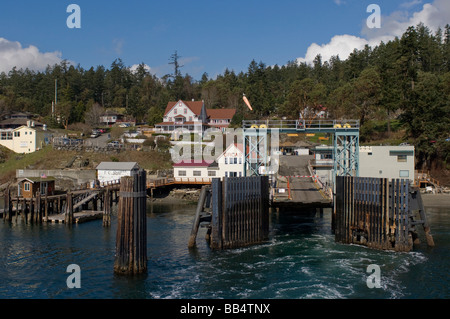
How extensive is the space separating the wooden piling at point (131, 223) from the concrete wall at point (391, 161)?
47.7 meters

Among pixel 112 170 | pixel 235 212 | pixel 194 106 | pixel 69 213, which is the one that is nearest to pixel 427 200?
pixel 235 212

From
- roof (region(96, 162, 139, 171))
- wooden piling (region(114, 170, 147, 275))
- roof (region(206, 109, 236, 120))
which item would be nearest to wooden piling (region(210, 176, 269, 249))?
wooden piling (region(114, 170, 147, 275))

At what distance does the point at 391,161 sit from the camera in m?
64.2

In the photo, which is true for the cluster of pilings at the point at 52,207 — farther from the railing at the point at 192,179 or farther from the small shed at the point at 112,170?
the railing at the point at 192,179

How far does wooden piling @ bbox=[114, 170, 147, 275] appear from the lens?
2480cm

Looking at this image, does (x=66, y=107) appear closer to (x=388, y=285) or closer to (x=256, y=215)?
(x=256, y=215)

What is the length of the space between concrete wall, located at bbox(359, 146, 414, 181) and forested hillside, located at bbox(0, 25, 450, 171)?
207 inches

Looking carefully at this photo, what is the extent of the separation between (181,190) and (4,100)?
7566 centimetres

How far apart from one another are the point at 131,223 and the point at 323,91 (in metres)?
93.1

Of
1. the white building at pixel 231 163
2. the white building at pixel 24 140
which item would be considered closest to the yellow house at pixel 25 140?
the white building at pixel 24 140

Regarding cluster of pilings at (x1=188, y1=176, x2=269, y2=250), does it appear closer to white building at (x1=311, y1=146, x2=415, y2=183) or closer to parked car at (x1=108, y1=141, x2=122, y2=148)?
white building at (x1=311, y1=146, x2=415, y2=183)

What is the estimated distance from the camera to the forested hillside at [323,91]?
6969cm
